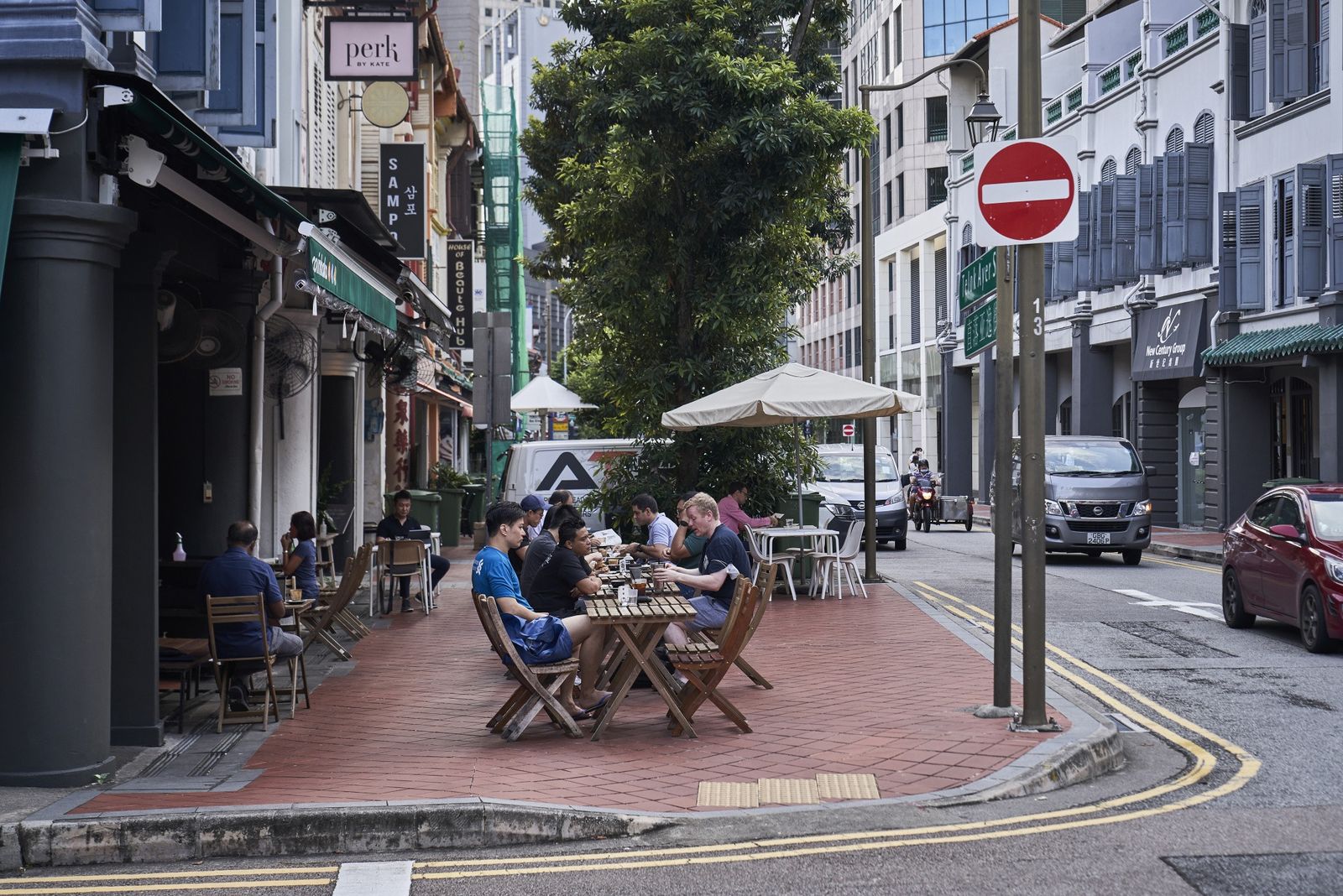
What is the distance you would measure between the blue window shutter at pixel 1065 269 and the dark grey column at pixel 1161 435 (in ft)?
15.7

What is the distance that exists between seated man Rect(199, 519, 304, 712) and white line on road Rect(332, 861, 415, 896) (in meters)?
3.19

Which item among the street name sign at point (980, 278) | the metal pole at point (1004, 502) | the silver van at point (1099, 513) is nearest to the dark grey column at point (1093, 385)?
the silver van at point (1099, 513)

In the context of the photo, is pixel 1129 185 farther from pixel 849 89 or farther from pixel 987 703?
pixel 849 89

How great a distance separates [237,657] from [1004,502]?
4697mm

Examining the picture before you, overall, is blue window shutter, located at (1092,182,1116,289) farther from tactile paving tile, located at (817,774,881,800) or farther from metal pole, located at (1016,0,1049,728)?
tactile paving tile, located at (817,774,881,800)

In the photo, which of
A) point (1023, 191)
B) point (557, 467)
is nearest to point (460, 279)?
point (557, 467)

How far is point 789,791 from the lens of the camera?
7.29 metres

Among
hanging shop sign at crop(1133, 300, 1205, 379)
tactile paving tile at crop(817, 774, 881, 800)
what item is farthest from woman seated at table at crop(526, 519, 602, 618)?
hanging shop sign at crop(1133, 300, 1205, 379)

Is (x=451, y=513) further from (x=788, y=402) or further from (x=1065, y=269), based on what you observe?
(x=1065, y=269)

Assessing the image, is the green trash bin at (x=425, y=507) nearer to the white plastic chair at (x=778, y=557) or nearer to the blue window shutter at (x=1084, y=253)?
the white plastic chair at (x=778, y=557)

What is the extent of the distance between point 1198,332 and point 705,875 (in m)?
27.6

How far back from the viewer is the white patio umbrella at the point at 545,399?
27469mm

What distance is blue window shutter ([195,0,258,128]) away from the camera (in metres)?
10.2

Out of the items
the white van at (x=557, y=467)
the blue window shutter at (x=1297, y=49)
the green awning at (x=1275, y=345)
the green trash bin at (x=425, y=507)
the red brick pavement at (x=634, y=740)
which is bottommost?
the red brick pavement at (x=634, y=740)
